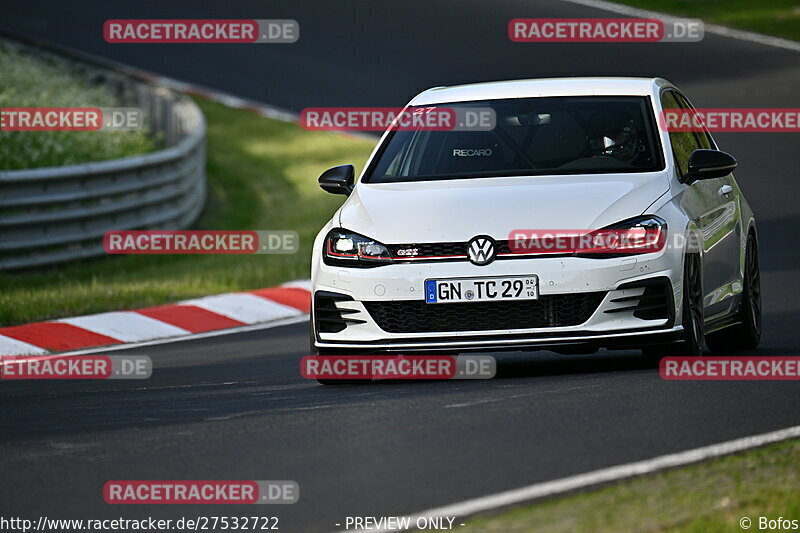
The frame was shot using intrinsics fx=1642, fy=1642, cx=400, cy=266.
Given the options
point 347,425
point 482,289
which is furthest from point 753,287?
point 347,425

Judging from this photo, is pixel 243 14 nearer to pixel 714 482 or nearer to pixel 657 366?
pixel 657 366

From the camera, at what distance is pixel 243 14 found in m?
31.2

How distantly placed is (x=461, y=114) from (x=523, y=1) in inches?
902

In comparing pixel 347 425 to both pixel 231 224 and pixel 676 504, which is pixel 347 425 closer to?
pixel 676 504

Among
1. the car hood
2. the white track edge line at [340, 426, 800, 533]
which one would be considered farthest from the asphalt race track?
the car hood

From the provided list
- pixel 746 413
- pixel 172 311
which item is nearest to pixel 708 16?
pixel 172 311

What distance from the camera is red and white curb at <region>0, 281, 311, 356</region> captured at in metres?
11.8

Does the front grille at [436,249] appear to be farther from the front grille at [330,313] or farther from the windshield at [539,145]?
the windshield at [539,145]

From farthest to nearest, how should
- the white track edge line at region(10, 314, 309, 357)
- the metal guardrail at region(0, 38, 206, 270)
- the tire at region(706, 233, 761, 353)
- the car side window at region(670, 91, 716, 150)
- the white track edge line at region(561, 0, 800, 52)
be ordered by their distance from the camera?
1. the white track edge line at region(561, 0, 800, 52)
2. the metal guardrail at region(0, 38, 206, 270)
3. the white track edge line at region(10, 314, 309, 357)
4. the car side window at region(670, 91, 716, 150)
5. the tire at region(706, 233, 761, 353)

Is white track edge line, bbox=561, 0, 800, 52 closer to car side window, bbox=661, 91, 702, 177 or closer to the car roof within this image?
car side window, bbox=661, 91, 702, 177

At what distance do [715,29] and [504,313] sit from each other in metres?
22.0

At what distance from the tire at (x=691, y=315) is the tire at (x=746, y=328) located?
1172 millimetres

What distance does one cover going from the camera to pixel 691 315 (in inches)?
335

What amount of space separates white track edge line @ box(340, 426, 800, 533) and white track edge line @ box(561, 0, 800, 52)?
865 inches
